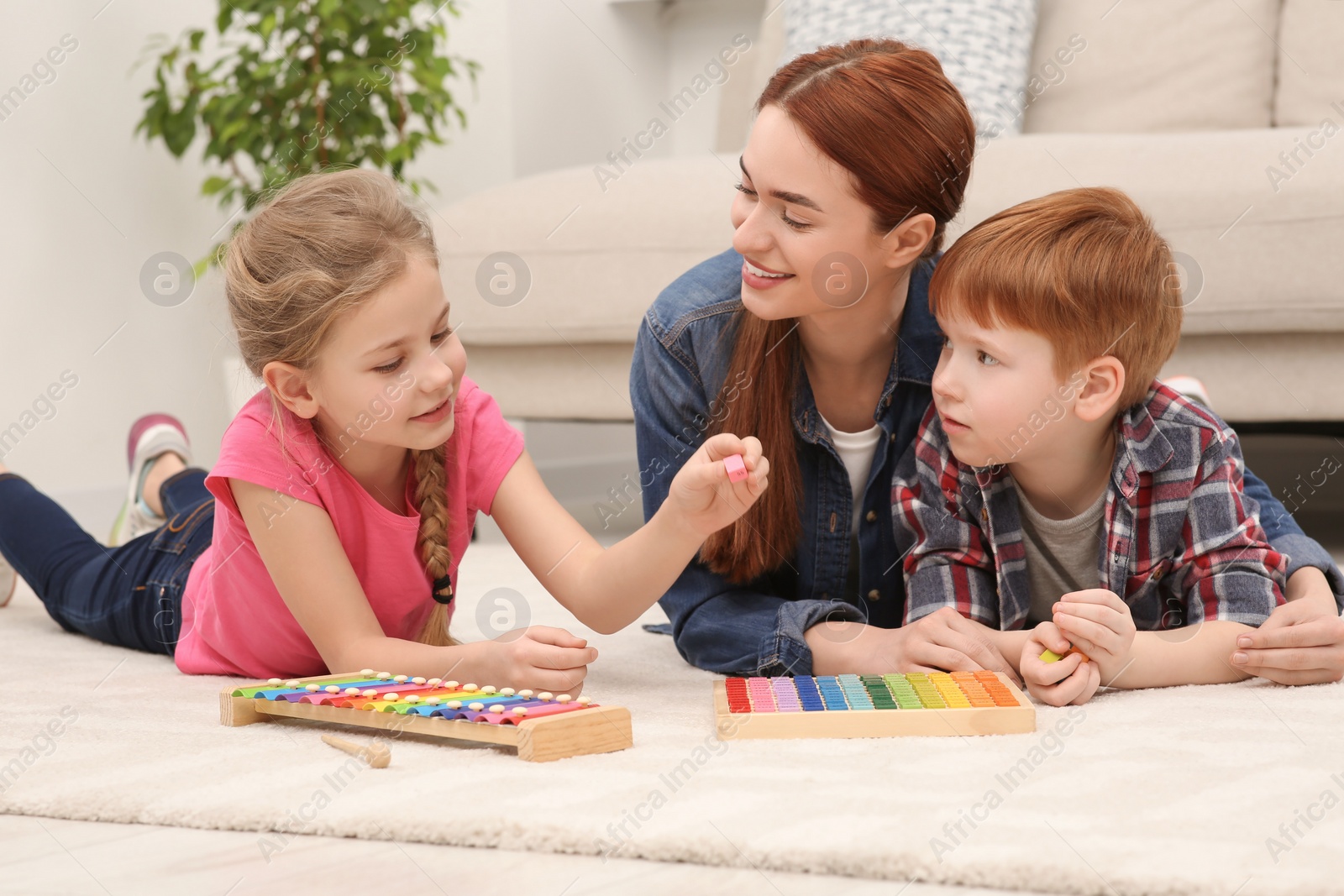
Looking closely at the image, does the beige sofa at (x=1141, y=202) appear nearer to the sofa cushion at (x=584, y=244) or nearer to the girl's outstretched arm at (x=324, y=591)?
the sofa cushion at (x=584, y=244)

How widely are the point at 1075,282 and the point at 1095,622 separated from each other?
0.99 ft

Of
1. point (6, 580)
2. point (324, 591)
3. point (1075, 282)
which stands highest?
point (1075, 282)

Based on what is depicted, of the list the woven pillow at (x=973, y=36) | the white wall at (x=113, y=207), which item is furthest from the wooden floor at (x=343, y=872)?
the woven pillow at (x=973, y=36)

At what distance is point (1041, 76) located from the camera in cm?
225

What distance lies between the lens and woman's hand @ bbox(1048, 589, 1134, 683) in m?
0.99

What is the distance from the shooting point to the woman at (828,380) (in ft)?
3.57

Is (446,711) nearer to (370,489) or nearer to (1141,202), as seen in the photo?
(370,489)

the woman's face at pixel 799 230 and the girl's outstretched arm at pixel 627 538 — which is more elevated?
the woman's face at pixel 799 230

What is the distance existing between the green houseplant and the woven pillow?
785 millimetres

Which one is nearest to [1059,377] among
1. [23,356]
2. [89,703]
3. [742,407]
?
[742,407]

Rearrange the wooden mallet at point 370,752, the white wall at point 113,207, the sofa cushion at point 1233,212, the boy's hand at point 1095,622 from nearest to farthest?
1. the wooden mallet at point 370,752
2. the boy's hand at point 1095,622
3. the sofa cushion at point 1233,212
4. the white wall at point 113,207

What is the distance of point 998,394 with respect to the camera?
3.59 ft

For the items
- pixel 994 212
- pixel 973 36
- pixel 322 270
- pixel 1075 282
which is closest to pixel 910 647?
pixel 1075 282

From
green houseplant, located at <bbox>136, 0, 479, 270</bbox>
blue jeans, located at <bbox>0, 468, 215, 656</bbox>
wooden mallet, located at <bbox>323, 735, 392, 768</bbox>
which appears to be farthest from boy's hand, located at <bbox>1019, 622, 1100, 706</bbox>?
green houseplant, located at <bbox>136, 0, 479, 270</bbox>
